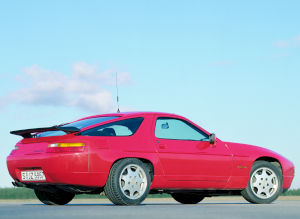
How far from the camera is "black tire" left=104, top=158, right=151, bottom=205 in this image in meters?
9.52

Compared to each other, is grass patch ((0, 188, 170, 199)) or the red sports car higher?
the red sports car

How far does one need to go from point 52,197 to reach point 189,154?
8.58 feet

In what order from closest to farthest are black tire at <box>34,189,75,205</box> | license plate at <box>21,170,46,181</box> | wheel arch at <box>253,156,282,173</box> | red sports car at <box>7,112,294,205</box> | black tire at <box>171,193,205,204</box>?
red sports car at <box>7,112,294,205</box>, license plate at <box>21,170,46,181</box>, black tire at <box>34,189,75,205</box>, wheel arch at <box>253,156,282,173</box>, black tire at <box>171,193,205,204</box>

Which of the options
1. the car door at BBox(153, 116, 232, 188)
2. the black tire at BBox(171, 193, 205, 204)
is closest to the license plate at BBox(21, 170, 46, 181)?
the car door at BBox(153, 116, 232, 188)

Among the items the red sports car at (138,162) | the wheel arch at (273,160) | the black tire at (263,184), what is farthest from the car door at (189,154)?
the wheel arch at (273,160)

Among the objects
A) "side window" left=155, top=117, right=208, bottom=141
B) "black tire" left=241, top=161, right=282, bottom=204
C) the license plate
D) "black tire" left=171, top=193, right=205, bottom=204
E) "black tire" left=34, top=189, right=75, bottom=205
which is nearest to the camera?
the license plate

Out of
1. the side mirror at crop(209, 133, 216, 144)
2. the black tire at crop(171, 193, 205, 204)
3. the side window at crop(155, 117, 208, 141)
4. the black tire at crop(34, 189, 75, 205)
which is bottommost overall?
the black tire at crop(171, 193, 205, 204)

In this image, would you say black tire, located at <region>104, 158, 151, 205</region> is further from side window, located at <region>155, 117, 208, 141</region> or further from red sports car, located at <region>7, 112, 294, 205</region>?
side window, located at <region>155, 117, 208, 141</region>

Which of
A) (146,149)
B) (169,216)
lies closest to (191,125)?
(146,149)

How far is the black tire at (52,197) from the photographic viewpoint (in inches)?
435

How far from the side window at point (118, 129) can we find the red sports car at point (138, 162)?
2 centimetres

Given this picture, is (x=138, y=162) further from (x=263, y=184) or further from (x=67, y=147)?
(x=263, y=184)

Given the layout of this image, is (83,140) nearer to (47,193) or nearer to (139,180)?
(139,180)

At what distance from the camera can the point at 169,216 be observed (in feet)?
24.4
